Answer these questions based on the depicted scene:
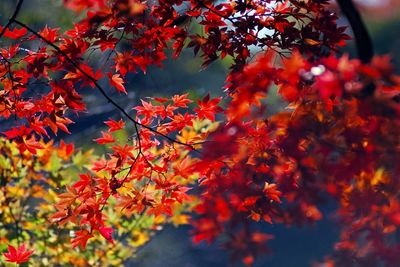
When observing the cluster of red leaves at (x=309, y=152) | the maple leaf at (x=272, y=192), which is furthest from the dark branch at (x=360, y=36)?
the maple leaf at (x=272, y=192)

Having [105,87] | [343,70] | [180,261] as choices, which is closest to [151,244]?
[180,261]

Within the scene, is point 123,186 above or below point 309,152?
below

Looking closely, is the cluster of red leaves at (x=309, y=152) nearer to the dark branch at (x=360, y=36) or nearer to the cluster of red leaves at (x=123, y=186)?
the cluster of red leaves at (x=123, y=186)

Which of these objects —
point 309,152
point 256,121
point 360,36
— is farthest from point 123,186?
point 360,36

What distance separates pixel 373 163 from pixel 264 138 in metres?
0.57

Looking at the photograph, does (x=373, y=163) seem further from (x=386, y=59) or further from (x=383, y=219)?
(x=383, y=219)

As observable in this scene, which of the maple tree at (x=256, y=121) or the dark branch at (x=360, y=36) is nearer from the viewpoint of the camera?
the maple tree at (x=256, y=121)

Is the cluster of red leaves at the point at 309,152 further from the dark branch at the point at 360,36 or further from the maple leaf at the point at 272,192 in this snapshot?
the dark branch at the point at 360,36

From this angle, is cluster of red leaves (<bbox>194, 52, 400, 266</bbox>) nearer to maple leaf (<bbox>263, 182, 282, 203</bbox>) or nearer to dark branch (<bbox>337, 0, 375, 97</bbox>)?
maple leaf (<bbox>263, 182, 282, 203</bbox>)

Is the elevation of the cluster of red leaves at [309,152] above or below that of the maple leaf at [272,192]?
above

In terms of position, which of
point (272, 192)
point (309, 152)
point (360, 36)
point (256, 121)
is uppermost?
point (360, 36)

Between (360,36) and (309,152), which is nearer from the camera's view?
(309,152)

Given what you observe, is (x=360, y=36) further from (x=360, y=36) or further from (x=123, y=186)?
(x=123, y=186)

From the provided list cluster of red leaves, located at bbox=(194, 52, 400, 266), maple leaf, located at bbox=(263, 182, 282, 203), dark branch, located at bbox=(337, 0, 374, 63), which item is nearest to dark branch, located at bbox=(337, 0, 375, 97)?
dark branch, located at bbox=(337, 0, 374, 63)
